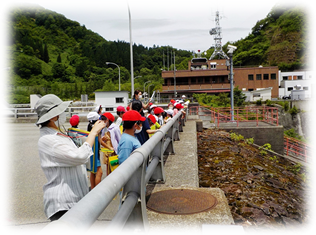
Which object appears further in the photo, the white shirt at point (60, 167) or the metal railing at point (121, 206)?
the white shirt at point (60, 167)

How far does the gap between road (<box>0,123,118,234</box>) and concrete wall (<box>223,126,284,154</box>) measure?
36.7 ft

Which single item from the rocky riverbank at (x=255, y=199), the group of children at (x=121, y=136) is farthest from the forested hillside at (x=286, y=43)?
the group of children at (x=121, y=136)

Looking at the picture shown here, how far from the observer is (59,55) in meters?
148

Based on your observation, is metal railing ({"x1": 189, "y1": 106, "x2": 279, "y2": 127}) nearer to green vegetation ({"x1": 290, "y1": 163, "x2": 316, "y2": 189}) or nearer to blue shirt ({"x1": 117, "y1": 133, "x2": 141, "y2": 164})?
green vegetation ({"x1": 290, "y1": 163, "x2": 316, "y2": 189})

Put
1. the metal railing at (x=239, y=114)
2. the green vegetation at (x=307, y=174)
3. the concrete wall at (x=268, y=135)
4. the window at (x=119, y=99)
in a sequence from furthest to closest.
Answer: the window at (x=119, y=99) → the metal railing at (x=239, y=114) → the concrete wall at (x=268, y=135) → the green vegetation at (x=307, y=174)

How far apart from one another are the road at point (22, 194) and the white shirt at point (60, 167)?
1.74 metres

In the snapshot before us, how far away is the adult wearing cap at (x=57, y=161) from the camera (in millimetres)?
2334

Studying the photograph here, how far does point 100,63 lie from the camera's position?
5881 inches

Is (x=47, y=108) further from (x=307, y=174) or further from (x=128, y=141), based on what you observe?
(x=307, y=174)

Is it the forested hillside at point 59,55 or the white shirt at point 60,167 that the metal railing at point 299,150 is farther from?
the forested hillside at point 59,55

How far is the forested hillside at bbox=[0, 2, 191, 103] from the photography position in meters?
122

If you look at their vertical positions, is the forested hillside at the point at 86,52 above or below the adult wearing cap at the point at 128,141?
above

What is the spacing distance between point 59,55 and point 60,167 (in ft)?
516

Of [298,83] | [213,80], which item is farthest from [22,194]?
[298,83]
